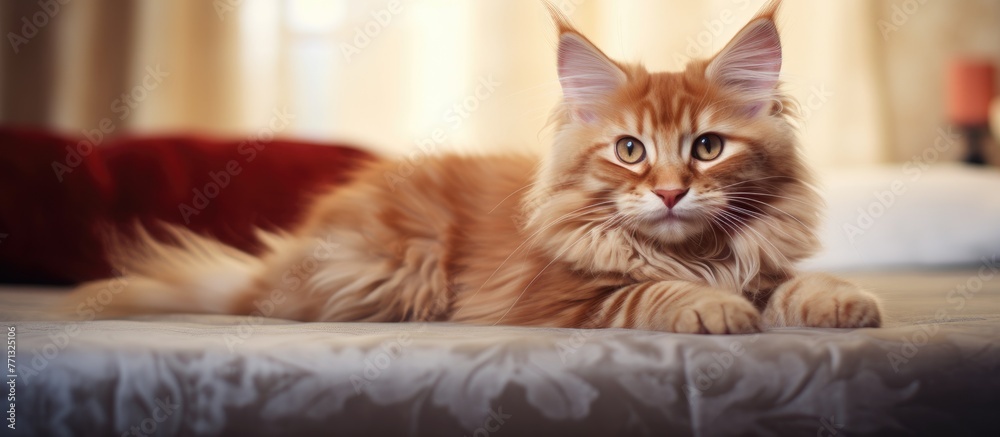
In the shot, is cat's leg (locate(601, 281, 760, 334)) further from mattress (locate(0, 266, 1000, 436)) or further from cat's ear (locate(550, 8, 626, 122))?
cat's ear (locate(550, 8, 626, 122))

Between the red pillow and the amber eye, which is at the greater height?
the amber eye

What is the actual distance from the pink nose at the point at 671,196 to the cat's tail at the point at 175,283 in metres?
0.87

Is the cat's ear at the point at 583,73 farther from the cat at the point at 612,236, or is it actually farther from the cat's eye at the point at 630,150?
the cat's eye at the point at 630,150

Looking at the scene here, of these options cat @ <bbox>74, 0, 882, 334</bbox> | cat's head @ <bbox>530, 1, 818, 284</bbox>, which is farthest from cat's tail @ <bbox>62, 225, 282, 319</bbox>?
cat's head @ <bbox>530, 1, 818, 284</bbox>

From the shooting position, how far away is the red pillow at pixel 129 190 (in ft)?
6.47

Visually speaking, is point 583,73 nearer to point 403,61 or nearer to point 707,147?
point 707,147

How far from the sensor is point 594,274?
46.5 inches

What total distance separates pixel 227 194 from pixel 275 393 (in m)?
1.52

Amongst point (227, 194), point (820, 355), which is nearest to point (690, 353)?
point (820, 355)

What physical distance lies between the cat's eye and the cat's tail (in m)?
0.79

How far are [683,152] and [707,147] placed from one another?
2.0 inches

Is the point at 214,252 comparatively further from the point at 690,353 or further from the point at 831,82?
the point at 831,82

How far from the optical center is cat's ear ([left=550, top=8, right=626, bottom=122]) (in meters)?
1.20

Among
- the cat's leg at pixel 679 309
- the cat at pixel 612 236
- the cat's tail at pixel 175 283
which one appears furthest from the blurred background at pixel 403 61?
the cat's leg at pixel 679 309
